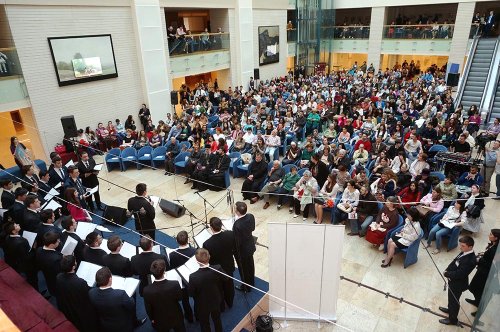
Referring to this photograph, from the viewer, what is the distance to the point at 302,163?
25.9ft

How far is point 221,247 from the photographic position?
4141 millimetres

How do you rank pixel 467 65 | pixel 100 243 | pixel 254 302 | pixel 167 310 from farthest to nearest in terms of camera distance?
pixel 467 65
pixel 254 302
pixel 100 243
pixel 167 310

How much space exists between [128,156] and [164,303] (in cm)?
747

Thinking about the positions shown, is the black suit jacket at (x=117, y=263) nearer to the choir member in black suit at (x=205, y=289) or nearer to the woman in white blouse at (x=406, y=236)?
the choir member in black suit at (x=205, y=289)

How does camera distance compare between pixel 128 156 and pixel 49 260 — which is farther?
A: pixel 128 156

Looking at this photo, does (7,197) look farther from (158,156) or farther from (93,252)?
(158,156)

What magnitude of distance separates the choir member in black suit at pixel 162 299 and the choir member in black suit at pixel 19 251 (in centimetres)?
227

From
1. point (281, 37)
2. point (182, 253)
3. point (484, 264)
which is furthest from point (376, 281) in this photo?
point (281, 37)

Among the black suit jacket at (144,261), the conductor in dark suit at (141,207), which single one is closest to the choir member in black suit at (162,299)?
the black suit jacket at (144,261)

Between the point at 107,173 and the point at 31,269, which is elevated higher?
the point at 31,269

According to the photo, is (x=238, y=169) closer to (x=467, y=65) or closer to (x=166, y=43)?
(x=166, y=43)

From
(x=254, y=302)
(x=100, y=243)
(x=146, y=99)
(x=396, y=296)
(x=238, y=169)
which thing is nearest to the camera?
(x=100, y=243)

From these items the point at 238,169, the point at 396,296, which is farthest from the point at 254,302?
the point at 238,169

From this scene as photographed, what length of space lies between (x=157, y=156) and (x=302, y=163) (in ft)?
15.0
